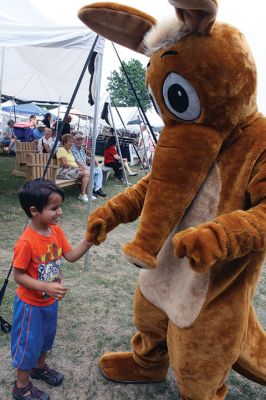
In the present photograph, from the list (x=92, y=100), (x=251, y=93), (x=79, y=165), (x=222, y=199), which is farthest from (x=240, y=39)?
(x=79, y=165)

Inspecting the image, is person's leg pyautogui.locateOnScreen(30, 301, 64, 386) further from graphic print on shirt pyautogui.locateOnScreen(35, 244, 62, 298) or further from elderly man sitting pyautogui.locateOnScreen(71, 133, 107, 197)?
elderly man sitting pyautogui.locateOnScreen(71, 133, 107, 197)

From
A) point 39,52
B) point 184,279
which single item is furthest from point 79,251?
point 39,52

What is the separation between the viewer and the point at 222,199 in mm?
1403

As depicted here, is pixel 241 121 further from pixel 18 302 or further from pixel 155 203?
pixel 18 302

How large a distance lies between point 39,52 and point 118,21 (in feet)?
20.2

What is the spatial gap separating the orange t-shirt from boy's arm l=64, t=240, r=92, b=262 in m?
0.05

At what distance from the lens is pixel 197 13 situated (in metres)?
1.24

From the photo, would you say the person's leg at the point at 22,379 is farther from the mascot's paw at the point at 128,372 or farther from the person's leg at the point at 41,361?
the mascot's paw at the point at 128,372

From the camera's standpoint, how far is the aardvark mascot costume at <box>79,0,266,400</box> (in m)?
1.28

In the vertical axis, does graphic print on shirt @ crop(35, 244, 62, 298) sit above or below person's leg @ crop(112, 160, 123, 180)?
above

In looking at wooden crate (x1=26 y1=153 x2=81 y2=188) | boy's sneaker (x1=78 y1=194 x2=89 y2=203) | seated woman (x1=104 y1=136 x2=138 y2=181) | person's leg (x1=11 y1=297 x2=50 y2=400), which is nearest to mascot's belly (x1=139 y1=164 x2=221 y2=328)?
person's leg (x1=11 y1=297 x2=50 y2=400)

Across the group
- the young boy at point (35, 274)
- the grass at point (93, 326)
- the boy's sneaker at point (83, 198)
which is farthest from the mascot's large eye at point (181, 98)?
the boy's sneaker at point (83, 198)

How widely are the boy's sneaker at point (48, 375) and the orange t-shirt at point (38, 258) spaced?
53cm

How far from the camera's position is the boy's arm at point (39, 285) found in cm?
161
